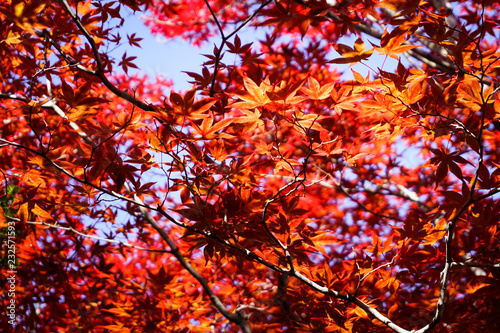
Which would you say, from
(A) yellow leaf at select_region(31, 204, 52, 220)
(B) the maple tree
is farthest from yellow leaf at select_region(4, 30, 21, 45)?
(A) yellow leaf at select_region(31, 204, 52, 220)

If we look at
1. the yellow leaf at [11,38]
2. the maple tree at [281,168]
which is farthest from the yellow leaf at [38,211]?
the yellow leaf at [11,38]

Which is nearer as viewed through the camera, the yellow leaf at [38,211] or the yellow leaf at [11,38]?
the yellow leaf at [11,38]

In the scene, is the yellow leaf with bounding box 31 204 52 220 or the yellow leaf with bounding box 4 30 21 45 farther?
the yellow leaf with bounding box 31 204 52 220

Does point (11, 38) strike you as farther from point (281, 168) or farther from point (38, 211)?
point (281, 168)

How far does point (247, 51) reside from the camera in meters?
2.26

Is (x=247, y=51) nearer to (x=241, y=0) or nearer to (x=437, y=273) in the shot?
(x=437, y=273)

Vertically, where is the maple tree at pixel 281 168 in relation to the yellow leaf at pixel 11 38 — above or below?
below

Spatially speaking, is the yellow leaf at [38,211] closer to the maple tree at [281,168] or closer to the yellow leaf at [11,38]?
the maple tree at [281,168]

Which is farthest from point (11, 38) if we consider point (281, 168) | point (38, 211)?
point (281, 168)

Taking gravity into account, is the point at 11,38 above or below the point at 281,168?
above

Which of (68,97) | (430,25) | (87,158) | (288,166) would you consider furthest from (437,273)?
(68,97)

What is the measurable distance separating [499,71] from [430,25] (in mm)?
359

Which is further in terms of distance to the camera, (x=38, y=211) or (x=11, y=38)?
(x=38, y=211)

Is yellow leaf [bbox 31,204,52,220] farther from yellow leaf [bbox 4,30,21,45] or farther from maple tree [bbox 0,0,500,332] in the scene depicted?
yellow leaf [bbox 4,30,21,45]
